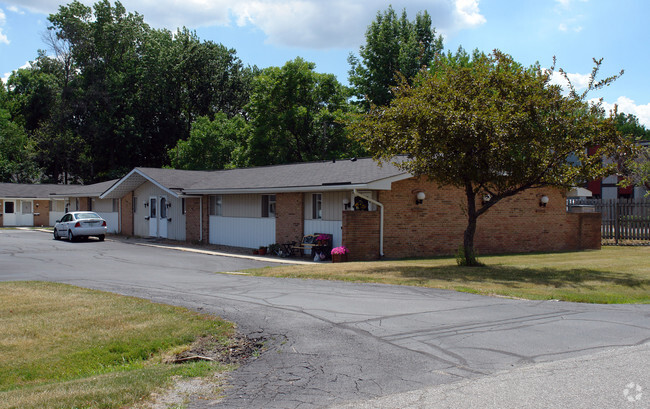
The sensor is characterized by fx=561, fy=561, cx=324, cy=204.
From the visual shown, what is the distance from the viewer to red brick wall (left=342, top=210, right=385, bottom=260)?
760 inches

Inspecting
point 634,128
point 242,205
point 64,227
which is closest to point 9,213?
point 64,227

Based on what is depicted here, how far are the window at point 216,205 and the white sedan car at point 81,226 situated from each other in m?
6.46

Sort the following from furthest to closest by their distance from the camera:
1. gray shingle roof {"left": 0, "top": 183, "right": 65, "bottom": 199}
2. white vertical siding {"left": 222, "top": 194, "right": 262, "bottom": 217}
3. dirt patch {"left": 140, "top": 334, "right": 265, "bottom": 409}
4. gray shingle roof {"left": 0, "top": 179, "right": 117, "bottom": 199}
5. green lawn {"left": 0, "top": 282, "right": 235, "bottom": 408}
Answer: gray shingle roof {"left": 0, "top": 183, "right": 65, "bottom": 199}
gray shingle roof {"left": 0, "top": 179, "right": 117, "bottom": 199}
white vertical siding {"left": 222, "top": 194, "right": 262, "bottom": 217}
green lawn {"left": 0, "top": 282, "right": 235, "bottom": 408}
dirt patch {"left": 140, "top": 334, "right": 265, "bottom": 409}

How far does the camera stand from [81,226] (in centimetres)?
2906

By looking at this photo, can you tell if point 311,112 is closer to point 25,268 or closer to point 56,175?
point 25,268

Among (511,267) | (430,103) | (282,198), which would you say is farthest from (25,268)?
(511,267)

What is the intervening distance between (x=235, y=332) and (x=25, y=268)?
11.6 metres

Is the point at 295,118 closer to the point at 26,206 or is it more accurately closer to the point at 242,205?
the point at 242,205

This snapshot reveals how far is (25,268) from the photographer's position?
16812 millimetres

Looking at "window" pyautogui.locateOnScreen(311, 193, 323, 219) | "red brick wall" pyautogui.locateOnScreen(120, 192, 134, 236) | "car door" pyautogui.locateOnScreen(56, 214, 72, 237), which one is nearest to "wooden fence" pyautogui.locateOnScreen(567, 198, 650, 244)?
"window" pyautogui.locateOnScreen(311, 193, 323, 219)

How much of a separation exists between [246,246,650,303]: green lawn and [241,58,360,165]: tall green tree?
23886mm

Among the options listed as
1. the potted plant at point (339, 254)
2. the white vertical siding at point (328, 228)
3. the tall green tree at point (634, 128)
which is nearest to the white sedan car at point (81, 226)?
the white vertical siding at point (328, 228)

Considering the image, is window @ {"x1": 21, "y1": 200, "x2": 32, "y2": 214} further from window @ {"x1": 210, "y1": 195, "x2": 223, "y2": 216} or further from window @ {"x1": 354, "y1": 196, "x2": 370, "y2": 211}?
window @ {"x1": 354, "y1": 196, "x2": 370, "y2": 211}

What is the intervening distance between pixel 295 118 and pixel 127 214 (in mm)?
14189
